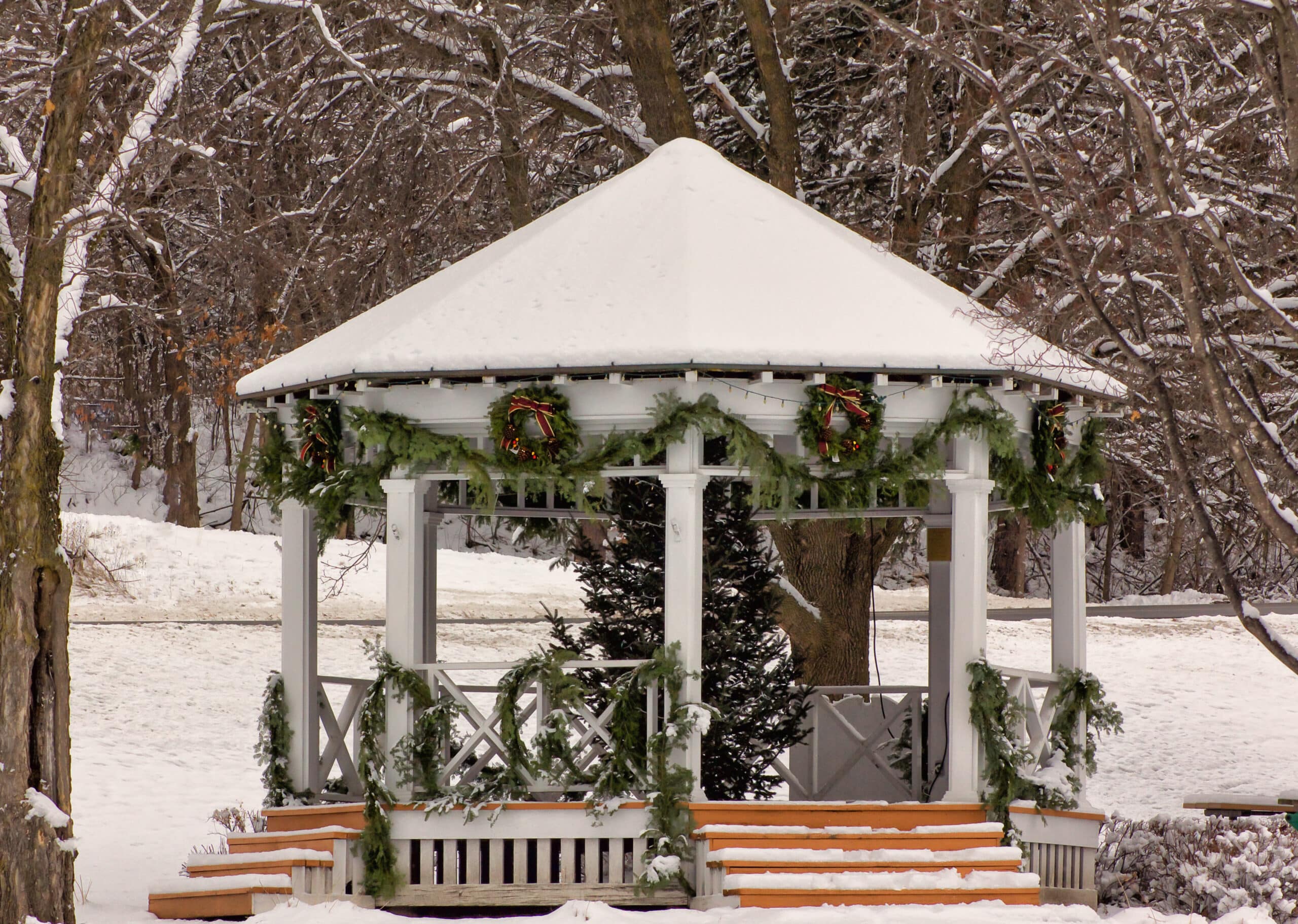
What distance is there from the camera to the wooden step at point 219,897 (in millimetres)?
8930

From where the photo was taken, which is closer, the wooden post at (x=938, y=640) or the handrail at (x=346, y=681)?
the handrail at (x=346, y=681)

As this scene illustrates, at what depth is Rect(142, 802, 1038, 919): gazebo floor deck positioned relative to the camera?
342 inches

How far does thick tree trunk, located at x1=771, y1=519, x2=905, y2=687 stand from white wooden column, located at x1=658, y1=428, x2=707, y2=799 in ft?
20.6

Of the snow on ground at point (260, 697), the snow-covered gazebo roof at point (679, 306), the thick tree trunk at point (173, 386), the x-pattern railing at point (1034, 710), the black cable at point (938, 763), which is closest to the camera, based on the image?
the snow-covered gazebo roof at point (679, 306)

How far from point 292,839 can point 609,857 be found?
202 centimetres

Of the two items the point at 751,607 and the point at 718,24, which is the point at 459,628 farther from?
the point at 751,607

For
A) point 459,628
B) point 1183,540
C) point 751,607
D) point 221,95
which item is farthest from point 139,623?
point 1183,540

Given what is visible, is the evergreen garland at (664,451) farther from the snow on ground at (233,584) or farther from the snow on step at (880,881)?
the snow on ground at (233,584)

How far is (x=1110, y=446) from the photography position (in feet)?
51.8

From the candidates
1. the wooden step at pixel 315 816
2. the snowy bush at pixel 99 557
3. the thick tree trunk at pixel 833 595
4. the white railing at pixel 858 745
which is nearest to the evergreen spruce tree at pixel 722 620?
the white railing at pixel 858 745

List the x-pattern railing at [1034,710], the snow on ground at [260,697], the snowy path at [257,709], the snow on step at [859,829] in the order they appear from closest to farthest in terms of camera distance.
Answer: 1. the snow on step at [859,829]
2. the x-pattern railing at [1034,710]
3. the snow on ground at [260,697]
4. the snowy path at [257,709]

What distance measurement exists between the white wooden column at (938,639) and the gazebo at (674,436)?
5.07ft

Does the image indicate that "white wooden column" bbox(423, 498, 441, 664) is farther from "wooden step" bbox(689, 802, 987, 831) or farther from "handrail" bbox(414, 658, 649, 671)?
"wooden step" bbox(689, 802, 987, 831)

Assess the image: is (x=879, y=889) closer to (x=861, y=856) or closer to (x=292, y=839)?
(x=861, y=856)
